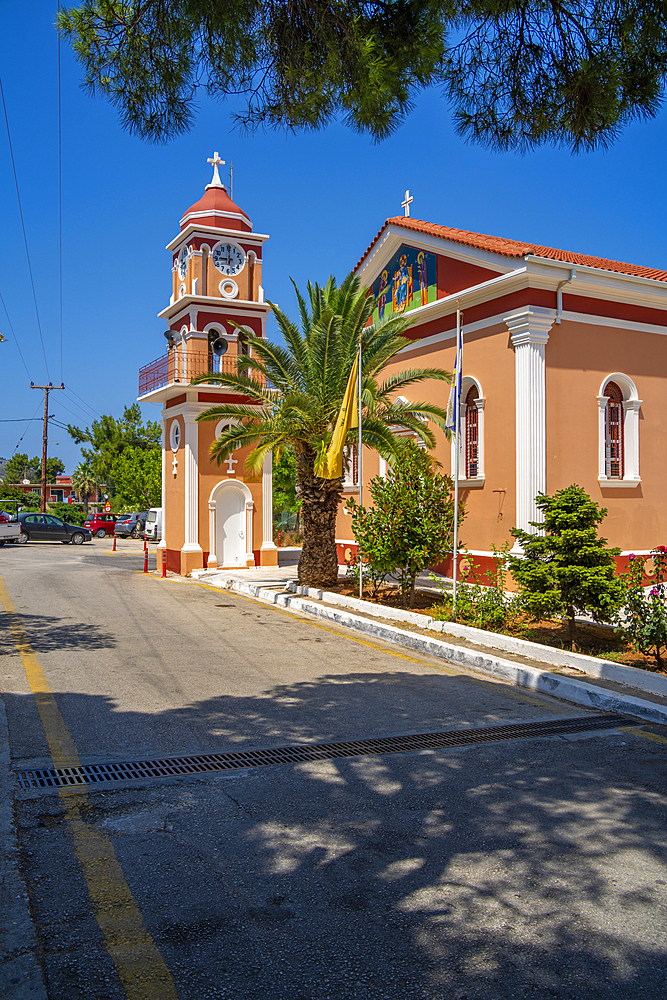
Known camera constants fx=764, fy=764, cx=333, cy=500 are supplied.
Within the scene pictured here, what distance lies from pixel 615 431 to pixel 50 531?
1255 inches

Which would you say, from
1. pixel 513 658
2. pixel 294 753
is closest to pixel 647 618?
pixel 513 658

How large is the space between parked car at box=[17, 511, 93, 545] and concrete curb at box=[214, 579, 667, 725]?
95.6 ft

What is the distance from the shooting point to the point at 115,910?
3.51 metres

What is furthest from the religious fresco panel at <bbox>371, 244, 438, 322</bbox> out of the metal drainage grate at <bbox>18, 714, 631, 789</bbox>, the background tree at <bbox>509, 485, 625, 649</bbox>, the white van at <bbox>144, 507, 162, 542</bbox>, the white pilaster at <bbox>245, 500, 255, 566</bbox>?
the white van at <bbox>144, 507, 162, 542</bbox>

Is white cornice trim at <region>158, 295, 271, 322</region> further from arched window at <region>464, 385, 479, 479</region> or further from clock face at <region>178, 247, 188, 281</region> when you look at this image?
arched window at <region>464, 385, 479, 479</region>

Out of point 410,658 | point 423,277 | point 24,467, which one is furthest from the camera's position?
point 24,467

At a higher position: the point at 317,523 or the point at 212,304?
the point at 212,304

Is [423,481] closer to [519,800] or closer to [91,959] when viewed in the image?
[519,800]

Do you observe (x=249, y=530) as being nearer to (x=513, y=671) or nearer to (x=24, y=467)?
(x=513, y=671)

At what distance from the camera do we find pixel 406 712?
7074 millimetres

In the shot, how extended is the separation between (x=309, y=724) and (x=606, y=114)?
254 inches

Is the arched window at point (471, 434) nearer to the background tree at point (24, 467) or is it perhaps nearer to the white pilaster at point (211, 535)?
the white pilaster at point (211, 535)

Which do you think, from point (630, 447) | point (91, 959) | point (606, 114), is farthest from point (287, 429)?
point (91, 959)

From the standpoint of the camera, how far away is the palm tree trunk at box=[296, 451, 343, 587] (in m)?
16.0
